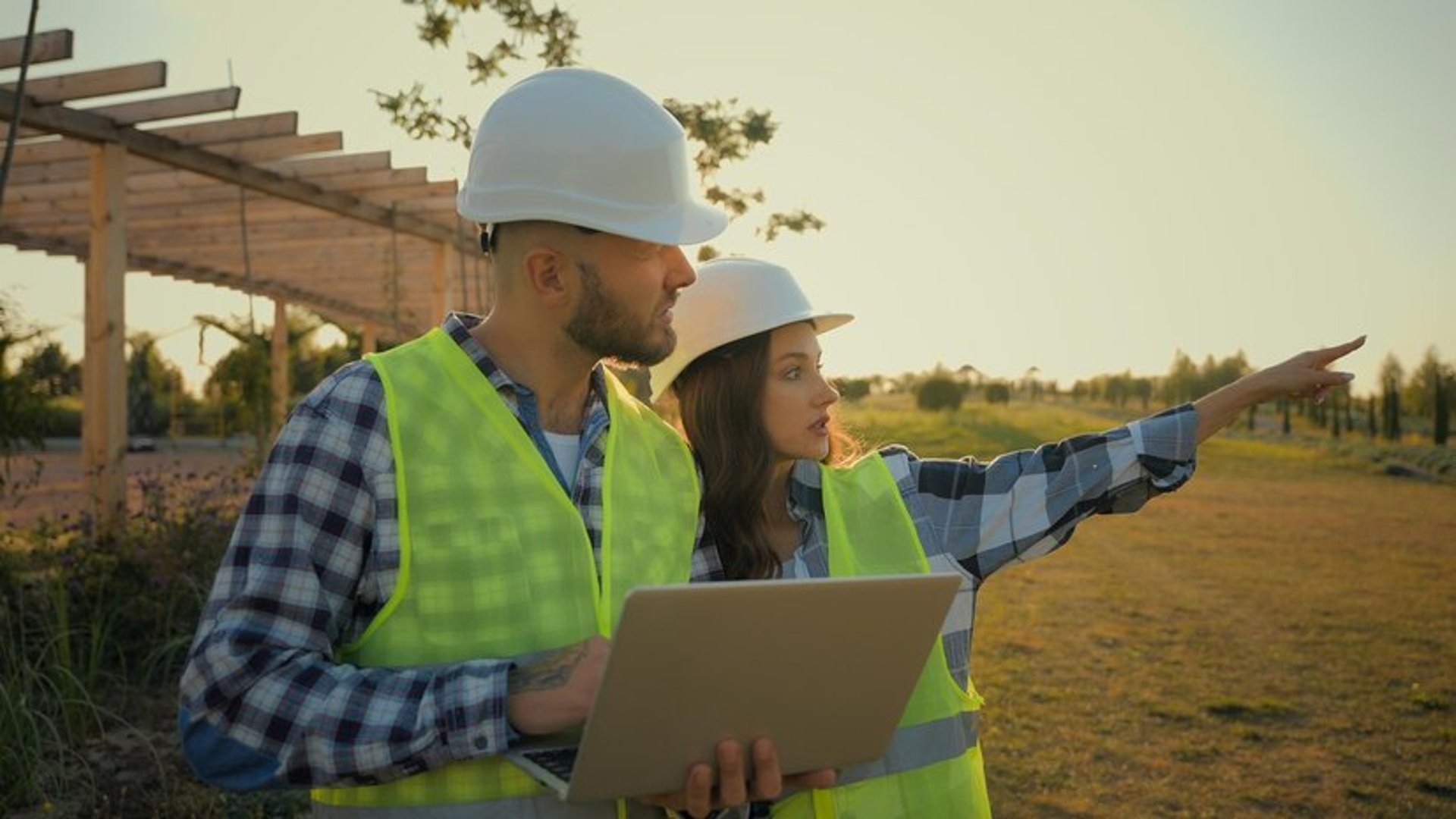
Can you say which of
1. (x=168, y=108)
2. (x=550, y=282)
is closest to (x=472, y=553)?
(x=550, y=282)

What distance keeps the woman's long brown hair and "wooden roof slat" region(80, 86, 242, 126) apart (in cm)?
532

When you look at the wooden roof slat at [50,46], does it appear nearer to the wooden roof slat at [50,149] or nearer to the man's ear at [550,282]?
the wooden roof slat at [50,149]

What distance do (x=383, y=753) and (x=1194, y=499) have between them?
18.9 metres

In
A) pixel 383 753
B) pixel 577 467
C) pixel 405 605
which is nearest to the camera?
pixel 383 753

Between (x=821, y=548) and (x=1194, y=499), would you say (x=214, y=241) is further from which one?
(x=1194, y=499)

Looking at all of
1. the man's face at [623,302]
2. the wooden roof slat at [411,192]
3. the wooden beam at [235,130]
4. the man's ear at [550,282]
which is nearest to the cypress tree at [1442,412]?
the wooden roof slat at [411,192]

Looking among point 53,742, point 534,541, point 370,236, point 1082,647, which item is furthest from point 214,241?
point 534,541

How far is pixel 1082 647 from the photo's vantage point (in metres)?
8.20

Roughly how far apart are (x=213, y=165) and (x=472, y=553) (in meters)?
7.50

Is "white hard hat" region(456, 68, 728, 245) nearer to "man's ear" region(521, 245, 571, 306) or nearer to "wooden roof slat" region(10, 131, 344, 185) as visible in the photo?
"man's ear" region(521, 245, 571, 306)

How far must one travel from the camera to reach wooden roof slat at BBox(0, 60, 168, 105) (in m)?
6.54

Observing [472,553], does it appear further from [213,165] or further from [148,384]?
[148,384]

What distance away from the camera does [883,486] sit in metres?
2.58

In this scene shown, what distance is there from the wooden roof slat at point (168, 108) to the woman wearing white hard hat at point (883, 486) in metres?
5.30
